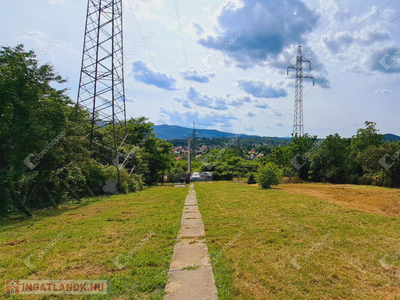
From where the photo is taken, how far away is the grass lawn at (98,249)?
3.41 metres

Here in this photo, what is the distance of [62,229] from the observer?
607 centimetres

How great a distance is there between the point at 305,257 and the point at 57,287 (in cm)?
398

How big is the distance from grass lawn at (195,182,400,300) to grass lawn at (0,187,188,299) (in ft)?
3.38

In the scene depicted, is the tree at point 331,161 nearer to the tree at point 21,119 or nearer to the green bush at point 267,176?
the green bush at point 267,176

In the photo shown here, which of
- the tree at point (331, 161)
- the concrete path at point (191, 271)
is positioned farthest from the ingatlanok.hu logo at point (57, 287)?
the tree at point (331, 161)

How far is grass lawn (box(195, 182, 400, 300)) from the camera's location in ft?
10.2

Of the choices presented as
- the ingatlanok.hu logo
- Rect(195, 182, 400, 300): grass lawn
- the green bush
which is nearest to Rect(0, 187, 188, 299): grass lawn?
the ingatlanok.hu logo

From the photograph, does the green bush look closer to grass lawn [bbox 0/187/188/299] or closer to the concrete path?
grass lawn [bbox 0/187/188/299]

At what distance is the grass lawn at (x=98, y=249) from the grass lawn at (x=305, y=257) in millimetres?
1029

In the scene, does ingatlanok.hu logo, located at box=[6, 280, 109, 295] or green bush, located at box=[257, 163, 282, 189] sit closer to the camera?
ingatlanok.hu logo, located at box=[6, 280, 109, 295]

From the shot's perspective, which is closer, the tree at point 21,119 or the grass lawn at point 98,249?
the grass lawn at point 98,249

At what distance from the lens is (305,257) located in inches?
161

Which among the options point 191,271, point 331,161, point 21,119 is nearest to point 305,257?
point 191,271

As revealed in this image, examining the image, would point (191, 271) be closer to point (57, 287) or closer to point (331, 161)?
point (57, 287)
